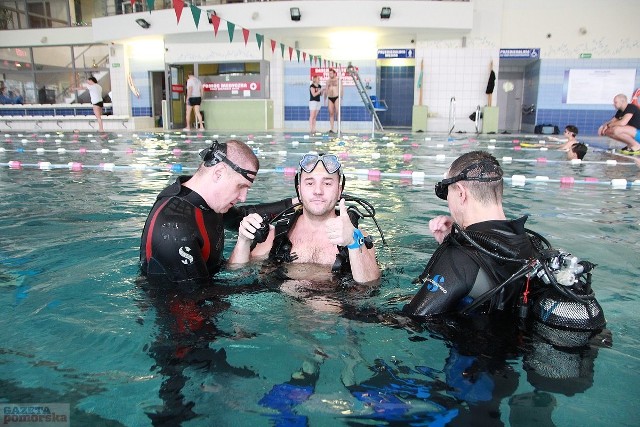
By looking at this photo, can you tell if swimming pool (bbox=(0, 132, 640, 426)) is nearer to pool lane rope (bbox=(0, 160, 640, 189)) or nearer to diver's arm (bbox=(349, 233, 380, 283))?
diver's arm (bbox=(349, 233, 380, 283))

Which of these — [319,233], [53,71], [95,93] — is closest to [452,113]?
[95,93]

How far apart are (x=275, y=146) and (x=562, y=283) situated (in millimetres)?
11962

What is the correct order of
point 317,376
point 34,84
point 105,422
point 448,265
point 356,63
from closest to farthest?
point 105,422
point 317,376
point 448,265
point 356,63
point 34,84

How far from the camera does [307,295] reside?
2.94m

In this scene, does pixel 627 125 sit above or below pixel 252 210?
above

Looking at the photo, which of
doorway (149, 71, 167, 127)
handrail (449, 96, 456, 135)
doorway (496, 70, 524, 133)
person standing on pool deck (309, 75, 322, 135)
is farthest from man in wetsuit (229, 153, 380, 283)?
doorway (149, 71, 167, 127)

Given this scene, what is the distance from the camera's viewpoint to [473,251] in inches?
87.7

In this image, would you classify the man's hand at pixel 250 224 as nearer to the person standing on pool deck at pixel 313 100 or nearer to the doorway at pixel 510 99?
the person standing on pool deck at pixel 313 100

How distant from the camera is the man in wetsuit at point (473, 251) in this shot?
2203 millimetres

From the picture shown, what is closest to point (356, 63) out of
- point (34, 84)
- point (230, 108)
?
point (230, 108)

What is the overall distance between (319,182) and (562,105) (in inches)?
751

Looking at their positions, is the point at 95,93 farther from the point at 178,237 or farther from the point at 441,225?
the point at 441,225

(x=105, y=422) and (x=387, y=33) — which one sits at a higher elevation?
(x=387, y=33)

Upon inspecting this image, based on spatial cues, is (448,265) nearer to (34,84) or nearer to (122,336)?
(122,336)
